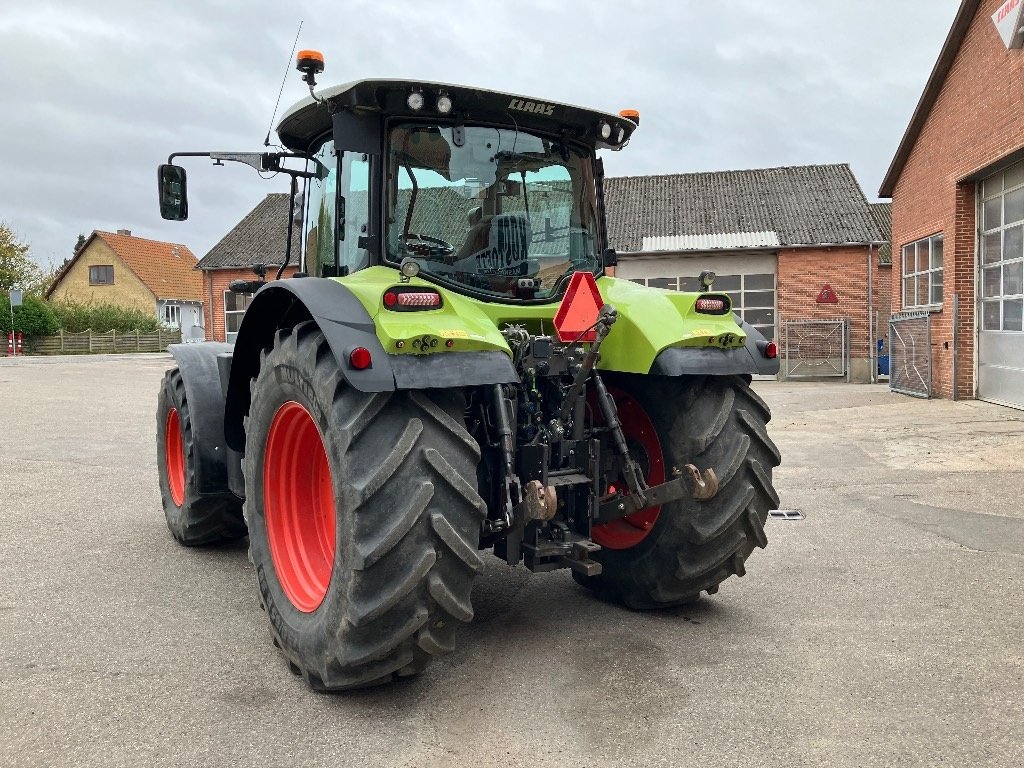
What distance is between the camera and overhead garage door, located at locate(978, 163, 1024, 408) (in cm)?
1320

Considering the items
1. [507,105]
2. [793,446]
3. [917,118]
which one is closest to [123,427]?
[793,446]

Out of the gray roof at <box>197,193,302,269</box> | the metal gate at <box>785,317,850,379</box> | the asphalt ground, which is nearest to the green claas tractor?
the asphalt ground

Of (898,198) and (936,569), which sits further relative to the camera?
(898,198)

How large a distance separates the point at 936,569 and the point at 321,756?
3878mm

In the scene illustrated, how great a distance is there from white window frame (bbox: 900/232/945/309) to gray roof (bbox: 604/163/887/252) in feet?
20.5

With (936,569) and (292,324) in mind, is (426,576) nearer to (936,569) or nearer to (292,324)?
(292,324)

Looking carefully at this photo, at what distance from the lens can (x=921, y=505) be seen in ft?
23.7

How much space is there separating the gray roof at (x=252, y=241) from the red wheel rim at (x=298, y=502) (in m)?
29.9

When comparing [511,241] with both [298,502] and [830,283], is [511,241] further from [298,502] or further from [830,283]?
[830,283]

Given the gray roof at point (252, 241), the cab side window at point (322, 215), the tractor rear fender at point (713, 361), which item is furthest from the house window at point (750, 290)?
the tractor rear fender at point (713, 361)

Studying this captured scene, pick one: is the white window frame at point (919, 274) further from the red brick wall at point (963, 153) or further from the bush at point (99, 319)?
the bush at point (99, 319)

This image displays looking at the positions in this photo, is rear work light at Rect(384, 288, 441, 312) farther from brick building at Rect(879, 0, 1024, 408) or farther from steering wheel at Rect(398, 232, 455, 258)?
brick building at Rect(879, 0, 1024, 408)

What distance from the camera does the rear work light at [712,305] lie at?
4.20 metres

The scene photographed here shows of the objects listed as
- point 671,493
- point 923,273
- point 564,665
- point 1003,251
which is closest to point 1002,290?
point 1003,251
